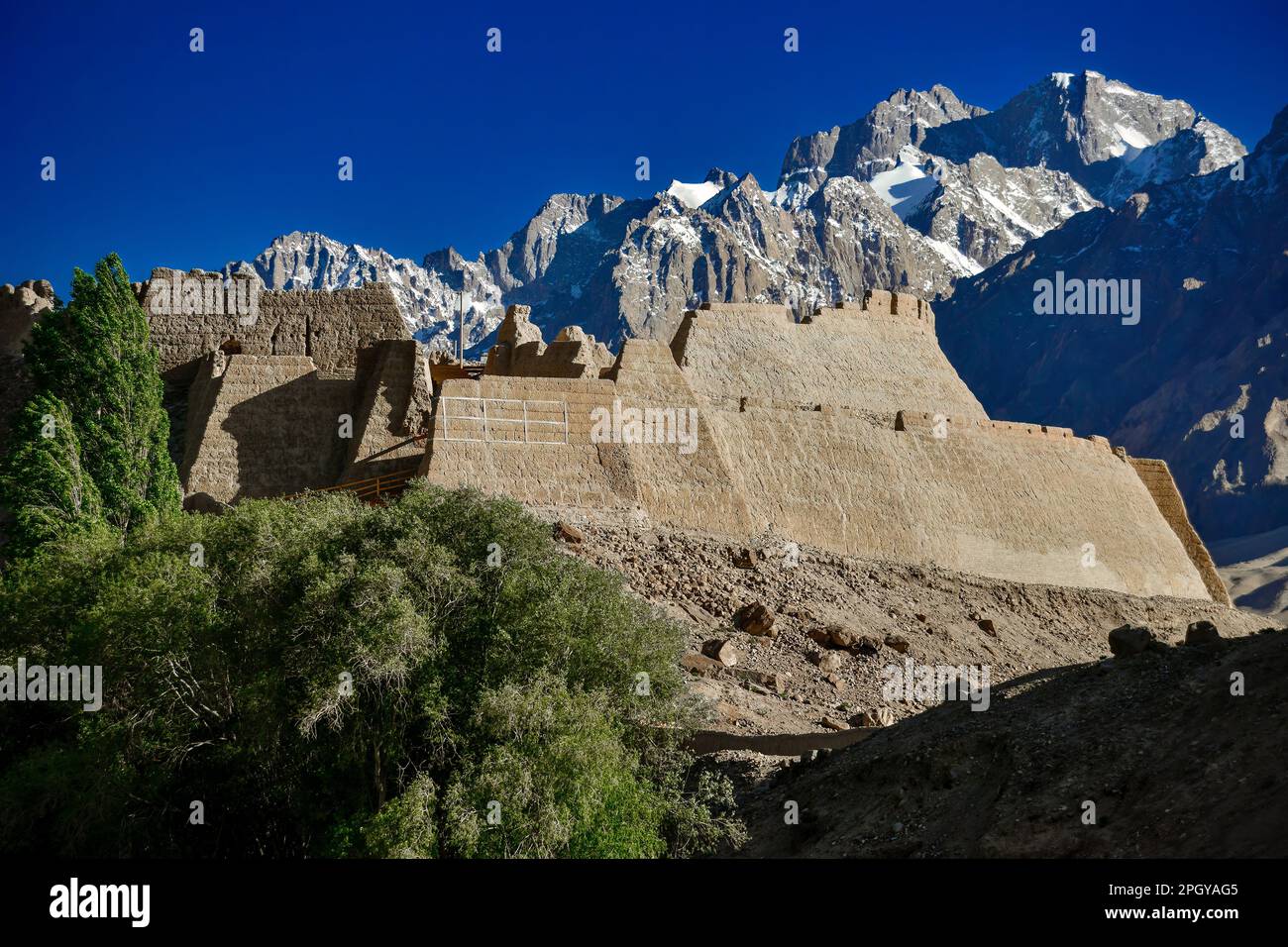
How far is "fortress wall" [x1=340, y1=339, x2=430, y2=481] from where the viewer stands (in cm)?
3428

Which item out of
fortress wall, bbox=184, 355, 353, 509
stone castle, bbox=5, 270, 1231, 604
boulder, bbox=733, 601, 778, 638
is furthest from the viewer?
fortress wall, bbox=184, 355, 353, 509

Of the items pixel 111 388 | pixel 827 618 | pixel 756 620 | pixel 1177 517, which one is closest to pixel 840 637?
pixel 827 618

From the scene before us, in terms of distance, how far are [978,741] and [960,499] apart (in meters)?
Answer: 22.9

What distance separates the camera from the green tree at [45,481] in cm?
2900

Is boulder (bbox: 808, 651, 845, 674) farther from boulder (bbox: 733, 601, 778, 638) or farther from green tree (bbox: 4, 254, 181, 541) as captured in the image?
green tree (bbox: 4, 254, 181, 541)

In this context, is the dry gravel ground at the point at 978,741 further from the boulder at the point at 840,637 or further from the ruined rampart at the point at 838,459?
the ruined rampart at the point at 838,459

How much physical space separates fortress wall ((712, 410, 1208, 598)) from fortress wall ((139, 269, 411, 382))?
388 inches

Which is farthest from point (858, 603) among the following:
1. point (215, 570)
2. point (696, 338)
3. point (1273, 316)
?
point (1273, 316)

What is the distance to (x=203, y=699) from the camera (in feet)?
72.3

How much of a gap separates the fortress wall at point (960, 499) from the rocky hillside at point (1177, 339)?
67.9 metres

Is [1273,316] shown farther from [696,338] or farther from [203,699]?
[203,699]

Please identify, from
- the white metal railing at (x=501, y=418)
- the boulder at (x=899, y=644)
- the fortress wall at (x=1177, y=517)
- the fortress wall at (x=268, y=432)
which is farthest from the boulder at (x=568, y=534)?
the fortress wall at (x=1177, y=517)

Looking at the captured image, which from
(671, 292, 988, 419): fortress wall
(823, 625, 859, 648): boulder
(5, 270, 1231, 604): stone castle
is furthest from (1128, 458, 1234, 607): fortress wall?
(823, 625, 859, 648): boulder
